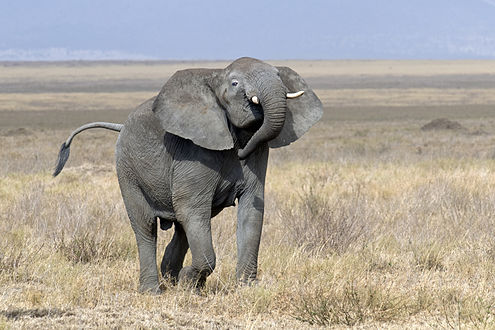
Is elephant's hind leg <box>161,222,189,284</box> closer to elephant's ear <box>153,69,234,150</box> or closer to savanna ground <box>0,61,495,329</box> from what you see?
savanna ground <box>0,61,495,329</box>

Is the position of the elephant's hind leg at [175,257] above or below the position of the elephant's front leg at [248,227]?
below

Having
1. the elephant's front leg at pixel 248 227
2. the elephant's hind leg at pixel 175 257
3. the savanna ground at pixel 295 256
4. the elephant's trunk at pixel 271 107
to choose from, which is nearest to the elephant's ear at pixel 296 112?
the elephant's front leg at pixel 248 227

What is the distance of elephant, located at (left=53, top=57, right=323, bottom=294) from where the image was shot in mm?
6484

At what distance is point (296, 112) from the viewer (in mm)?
7117

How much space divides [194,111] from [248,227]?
0.96 m

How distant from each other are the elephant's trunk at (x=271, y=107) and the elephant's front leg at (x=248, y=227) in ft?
2.23

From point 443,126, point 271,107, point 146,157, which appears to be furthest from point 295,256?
point 443,126

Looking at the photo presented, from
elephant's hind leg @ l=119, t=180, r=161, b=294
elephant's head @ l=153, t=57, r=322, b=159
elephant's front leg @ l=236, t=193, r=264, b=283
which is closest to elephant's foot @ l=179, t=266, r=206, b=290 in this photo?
elephant's front leg @ l=236, t=193, r=264, b=283

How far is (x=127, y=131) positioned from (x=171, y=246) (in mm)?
1087

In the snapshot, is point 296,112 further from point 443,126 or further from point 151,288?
point 443,126

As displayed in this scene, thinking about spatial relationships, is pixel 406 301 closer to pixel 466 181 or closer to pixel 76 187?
pixel 466 181

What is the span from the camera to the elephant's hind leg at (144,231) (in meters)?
7.32

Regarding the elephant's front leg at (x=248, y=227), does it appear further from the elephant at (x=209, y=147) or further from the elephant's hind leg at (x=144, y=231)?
the elephant's hind leg at (x=144, y=231)

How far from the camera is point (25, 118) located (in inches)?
1871
